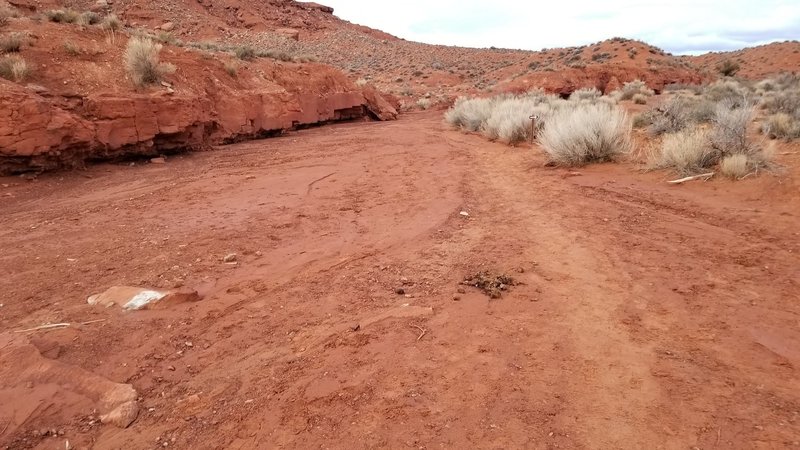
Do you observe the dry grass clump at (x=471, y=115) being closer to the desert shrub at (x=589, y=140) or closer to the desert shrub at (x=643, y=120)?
the desert shrub at (x=643, y=120)

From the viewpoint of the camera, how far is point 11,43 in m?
9.77

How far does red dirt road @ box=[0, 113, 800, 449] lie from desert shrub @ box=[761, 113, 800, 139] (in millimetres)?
1881

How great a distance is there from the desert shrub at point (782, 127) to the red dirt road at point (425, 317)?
188 cm

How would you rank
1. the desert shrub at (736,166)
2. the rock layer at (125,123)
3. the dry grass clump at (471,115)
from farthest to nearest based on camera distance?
the dry grass clump at (471,115) < the rock layer at (125,123) < the desert shrub at (736,166)

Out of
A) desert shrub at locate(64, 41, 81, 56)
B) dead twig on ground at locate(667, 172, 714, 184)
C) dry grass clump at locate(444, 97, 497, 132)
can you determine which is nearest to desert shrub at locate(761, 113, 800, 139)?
dead twig on ground at locate(667, 172, 714, 184)

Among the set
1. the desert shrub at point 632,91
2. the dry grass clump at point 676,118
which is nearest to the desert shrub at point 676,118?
the dry grass clump at point 676,118

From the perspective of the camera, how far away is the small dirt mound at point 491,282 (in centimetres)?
428

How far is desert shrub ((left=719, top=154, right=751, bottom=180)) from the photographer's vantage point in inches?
277

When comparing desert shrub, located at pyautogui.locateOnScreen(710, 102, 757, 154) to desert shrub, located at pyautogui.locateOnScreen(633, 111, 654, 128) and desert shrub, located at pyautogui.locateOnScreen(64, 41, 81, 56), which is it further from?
desert shrub, located at pyautogui.locateOnScreen(64, 41, 81, 56)

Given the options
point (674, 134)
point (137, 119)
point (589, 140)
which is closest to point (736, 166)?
point (674, 134)

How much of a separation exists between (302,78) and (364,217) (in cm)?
A: 1335

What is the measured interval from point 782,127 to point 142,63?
13.8 m

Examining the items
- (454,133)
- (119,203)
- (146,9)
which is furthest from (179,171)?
(146,9)

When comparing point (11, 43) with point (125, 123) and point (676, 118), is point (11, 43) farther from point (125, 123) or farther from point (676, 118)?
point (676, 118)
